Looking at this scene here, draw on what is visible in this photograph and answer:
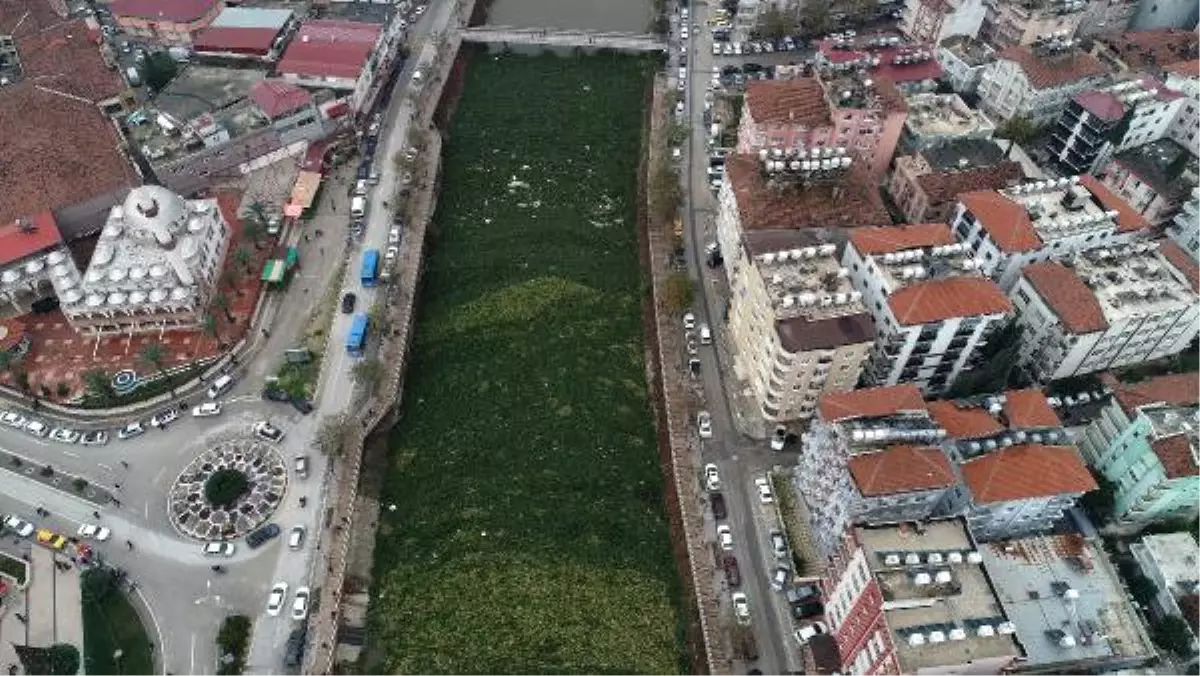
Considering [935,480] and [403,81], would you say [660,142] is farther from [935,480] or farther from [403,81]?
[935,480]

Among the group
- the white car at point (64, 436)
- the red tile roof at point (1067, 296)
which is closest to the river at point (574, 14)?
the red tile roof at point (1067, 296)

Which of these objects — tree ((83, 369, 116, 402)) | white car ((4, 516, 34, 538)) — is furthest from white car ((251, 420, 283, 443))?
white car ((4, 516, 34, 538))

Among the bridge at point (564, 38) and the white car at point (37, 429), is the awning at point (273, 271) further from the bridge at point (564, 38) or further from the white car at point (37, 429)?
the bridge at point (564, 38)

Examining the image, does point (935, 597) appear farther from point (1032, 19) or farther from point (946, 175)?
point (1032, 19)

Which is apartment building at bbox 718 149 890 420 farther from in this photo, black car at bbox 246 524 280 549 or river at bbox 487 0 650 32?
river at bbox 487 0 650 32

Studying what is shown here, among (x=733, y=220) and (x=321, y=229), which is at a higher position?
(x=321, y=229)

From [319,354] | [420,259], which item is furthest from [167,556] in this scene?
[420,259]

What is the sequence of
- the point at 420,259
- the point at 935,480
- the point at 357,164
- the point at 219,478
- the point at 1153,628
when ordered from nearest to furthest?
the point at 935,480
the point at 1153,628
the point at 219,478
the point at 420,259
the point at 357,164
